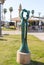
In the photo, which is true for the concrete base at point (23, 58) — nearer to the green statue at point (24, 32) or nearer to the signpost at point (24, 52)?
the signpost at point (24, 52)

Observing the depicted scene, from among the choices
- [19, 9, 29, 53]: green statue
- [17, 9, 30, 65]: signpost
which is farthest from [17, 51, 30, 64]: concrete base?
[19, 9, 29, 53]: green statue

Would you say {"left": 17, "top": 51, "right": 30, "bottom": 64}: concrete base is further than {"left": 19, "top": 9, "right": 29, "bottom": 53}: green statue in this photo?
No

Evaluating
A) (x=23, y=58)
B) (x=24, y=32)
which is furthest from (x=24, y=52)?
(x=24, y=32)

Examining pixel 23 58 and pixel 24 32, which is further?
pixel 24 32

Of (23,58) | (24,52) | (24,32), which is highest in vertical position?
(24,32)

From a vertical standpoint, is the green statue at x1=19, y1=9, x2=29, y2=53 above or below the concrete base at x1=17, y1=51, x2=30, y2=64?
above

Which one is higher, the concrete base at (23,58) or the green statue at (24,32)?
the green statue at (24,32)

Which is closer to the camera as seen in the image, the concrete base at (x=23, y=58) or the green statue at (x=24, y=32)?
the concrete base at (x=23, y=58)

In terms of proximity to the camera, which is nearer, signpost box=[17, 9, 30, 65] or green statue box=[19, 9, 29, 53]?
signpost box=[17, 9, 30, 65]

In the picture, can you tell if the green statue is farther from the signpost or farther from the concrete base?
the concrete base

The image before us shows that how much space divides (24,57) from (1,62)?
0.94 meters

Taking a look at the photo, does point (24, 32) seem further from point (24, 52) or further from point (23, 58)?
point (23, 58)

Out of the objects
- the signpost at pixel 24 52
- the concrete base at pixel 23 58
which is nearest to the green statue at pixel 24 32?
the signpost at pixel 24 52

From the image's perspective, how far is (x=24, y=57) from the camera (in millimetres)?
7766
